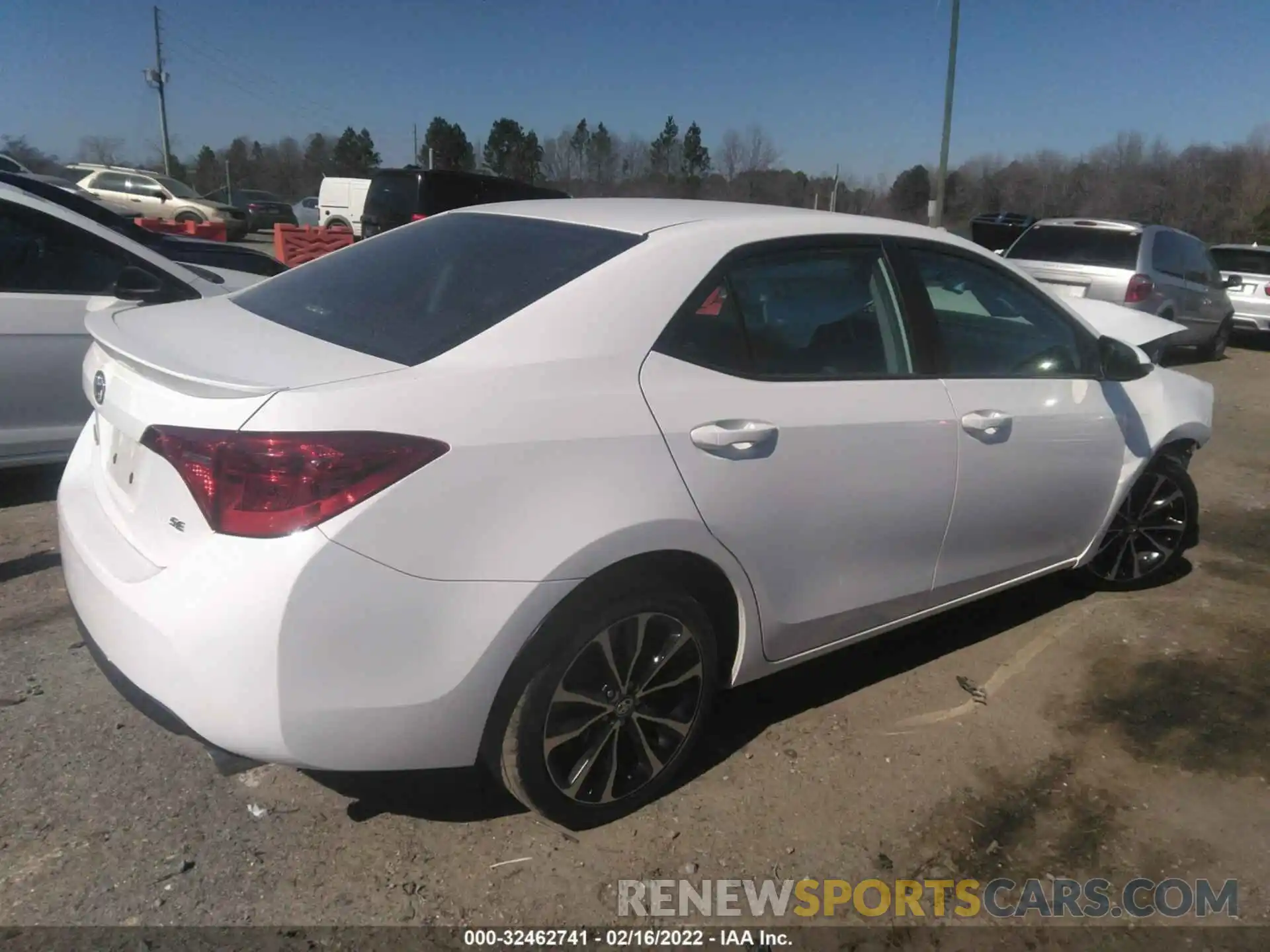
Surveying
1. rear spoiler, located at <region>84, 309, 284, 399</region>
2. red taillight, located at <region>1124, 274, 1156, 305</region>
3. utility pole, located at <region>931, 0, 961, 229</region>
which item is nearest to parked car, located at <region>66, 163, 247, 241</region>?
utility pole, located at <region>931, 0, 961, 229</region>

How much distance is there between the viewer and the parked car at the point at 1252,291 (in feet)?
45.4

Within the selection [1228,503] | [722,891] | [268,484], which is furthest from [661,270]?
[1228,503]

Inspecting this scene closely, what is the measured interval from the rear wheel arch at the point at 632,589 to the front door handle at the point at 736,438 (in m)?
0.28

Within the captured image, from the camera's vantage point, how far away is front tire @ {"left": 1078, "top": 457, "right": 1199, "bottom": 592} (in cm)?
434

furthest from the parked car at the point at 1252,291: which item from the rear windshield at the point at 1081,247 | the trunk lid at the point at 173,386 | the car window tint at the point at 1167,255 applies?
the trunk lid at the point at 173,386

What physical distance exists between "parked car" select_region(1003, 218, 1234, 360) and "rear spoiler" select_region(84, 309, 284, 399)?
9.00 meters

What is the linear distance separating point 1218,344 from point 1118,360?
10.8 metres

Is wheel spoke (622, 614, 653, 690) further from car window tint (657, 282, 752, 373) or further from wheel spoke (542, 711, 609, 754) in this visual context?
car window tint (657, 282, 752, 373)

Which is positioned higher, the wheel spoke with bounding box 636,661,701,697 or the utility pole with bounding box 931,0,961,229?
the utility pole with bounding box 931,0,961,229

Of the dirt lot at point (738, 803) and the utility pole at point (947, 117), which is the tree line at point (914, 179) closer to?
the utility pole at point (947, 117)

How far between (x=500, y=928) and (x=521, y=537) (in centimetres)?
95

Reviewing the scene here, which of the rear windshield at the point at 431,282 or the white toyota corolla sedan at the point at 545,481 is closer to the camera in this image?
the white toyota corolla sedan at the point at 545,481

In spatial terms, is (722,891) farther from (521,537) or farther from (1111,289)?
(1111,289)

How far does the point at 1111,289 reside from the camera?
1019cm
